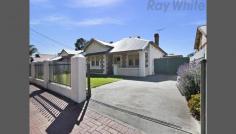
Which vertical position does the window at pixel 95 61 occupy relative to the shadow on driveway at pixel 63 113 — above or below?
above

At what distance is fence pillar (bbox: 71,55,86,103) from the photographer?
7.57 m

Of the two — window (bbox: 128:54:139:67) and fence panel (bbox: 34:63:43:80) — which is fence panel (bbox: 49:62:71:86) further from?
window (bbox: 128:54:139:67)

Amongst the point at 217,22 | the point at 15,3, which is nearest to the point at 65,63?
the point at 15,3

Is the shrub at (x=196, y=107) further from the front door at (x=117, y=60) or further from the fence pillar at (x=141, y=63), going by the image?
the front door at (x=117, y=60)

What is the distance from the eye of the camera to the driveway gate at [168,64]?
72.8ft

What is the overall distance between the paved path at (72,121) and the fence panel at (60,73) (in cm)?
187

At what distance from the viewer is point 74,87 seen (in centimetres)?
780

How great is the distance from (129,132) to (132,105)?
2489 millimetres

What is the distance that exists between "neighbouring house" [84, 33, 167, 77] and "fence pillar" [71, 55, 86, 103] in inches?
463

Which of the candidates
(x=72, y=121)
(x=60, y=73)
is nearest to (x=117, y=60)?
(x=60, y=73)

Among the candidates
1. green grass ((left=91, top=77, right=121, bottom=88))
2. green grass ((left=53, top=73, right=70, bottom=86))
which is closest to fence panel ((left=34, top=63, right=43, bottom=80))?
green grass ((left=53, top=73, right=70, bottom=86))

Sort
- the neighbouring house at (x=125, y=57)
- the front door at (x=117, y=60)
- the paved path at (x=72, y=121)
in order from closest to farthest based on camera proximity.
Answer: the paved path at (x=72, y=121)
the neighbouring house at (x=125, y=57)
the front door at (x=117, y=60)

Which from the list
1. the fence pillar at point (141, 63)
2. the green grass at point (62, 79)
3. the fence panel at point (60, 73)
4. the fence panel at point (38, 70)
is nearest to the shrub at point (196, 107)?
the fence panel at point (60, 73)

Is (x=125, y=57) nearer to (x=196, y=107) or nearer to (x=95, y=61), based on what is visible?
(x=95, y=61)
